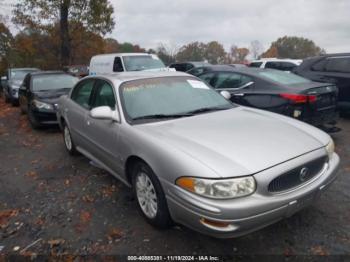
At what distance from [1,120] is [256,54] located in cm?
6715

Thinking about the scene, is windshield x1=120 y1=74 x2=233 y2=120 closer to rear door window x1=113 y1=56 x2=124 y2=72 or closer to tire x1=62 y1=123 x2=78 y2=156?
tire x1=62 y1=123 x2=78 y2=156

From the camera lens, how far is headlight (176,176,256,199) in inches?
93.8

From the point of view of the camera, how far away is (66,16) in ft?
59.5

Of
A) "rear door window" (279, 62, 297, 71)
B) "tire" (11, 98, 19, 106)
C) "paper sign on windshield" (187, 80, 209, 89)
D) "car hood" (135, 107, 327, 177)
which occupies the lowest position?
"tire" (11, 98, 19, 106)

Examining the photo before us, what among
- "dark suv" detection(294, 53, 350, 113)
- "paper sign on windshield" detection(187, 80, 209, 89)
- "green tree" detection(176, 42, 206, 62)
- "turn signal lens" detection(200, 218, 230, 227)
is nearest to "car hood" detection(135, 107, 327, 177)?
"turn signal lens" detection(200, 218, 230, 227)

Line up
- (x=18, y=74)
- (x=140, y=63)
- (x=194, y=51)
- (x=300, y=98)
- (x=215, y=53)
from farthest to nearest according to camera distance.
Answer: (x=215, y=53) → (x=194, y=51) → (x=18, y=74) → (x=140, y=63) → (x=300, y=98)

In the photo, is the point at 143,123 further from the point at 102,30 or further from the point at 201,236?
the point at 102,30

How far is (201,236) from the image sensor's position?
298 centimetres

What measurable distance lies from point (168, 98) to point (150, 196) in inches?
49.4

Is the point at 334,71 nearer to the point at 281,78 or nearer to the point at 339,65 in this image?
the point at 339,65

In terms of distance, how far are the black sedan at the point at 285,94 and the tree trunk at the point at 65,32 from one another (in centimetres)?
1475

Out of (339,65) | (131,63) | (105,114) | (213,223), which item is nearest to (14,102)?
(131,63)

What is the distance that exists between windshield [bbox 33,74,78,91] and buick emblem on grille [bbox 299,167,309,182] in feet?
23.3

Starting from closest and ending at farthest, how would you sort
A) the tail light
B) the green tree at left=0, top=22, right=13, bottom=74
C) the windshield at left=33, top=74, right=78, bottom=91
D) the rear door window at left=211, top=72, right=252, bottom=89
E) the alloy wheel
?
the alloy wheel < the tail light < the rear door window at left=211, top=72, right=252, bottom=89 < the windshield at left=33, top=74, right=78, bottom=91 < the green tree at left=0, top=22, right=13, bottom=74
